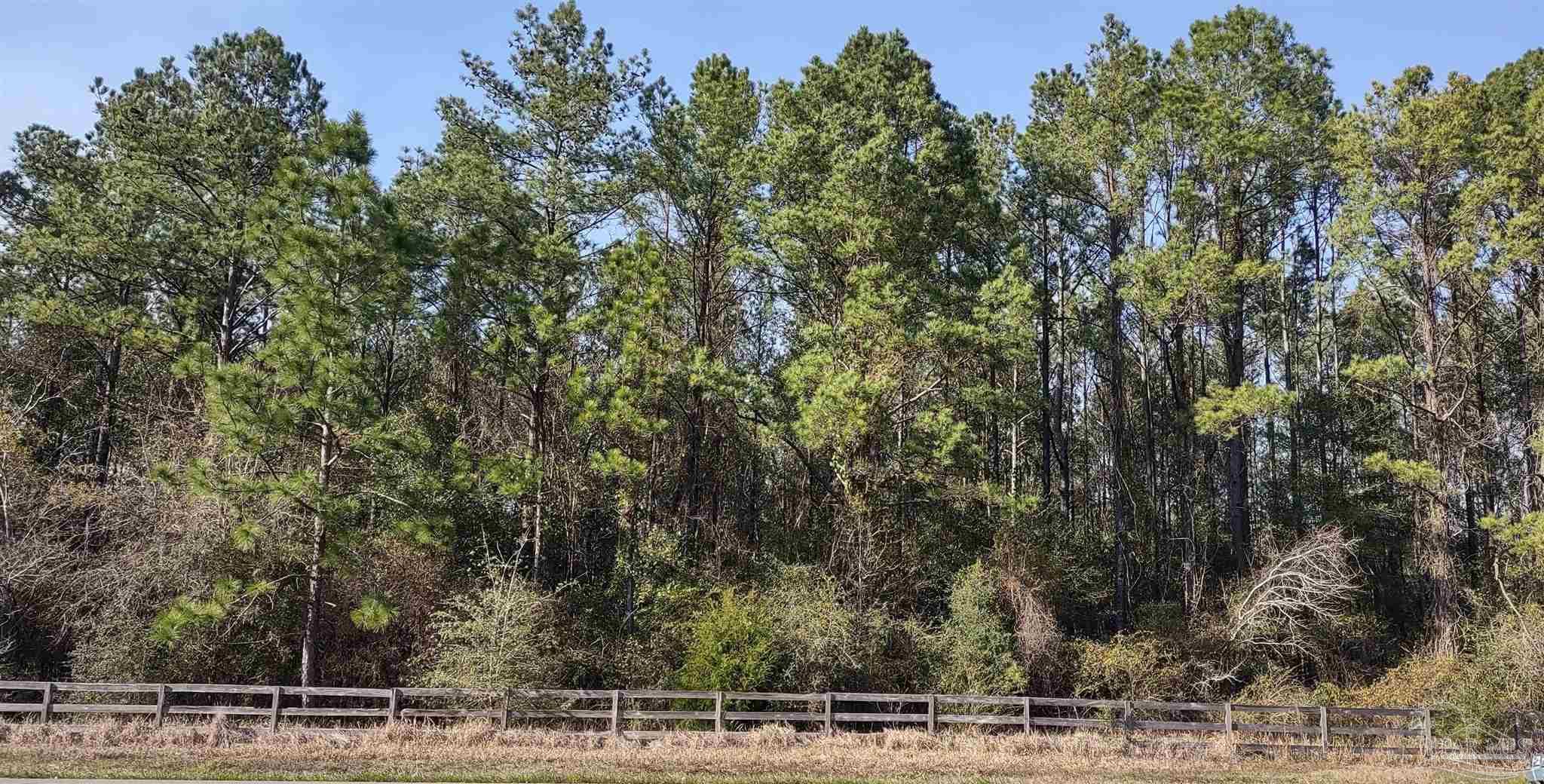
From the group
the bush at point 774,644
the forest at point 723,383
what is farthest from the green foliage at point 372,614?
the bush at point 774,644

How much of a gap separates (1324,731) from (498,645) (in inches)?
629

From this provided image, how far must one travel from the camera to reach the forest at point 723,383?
20875 millimetres

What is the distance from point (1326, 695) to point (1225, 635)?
234cm

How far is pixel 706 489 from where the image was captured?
98.8 feet

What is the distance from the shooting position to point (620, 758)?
1639 cm

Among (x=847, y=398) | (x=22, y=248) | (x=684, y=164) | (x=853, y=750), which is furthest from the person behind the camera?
(x=684, y=164)

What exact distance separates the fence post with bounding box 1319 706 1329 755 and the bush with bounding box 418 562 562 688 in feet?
49.1

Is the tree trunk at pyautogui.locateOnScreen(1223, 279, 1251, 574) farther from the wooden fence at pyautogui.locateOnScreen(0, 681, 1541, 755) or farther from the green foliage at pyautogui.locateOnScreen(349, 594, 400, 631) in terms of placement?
the green foliage at pyautogui.locateOnScreen(349, 594, 400, 631)

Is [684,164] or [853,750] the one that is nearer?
[853,750]

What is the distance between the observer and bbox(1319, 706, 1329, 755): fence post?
63.7 feet

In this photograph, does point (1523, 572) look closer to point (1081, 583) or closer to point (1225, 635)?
point (1225, 635)

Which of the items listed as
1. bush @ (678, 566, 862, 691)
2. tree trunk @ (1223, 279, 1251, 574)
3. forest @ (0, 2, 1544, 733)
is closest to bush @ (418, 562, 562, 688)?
forest @ (0, 2, 1544, 733)

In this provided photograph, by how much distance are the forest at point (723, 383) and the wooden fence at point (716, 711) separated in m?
0.71

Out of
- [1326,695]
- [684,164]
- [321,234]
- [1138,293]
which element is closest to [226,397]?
[321,234]
